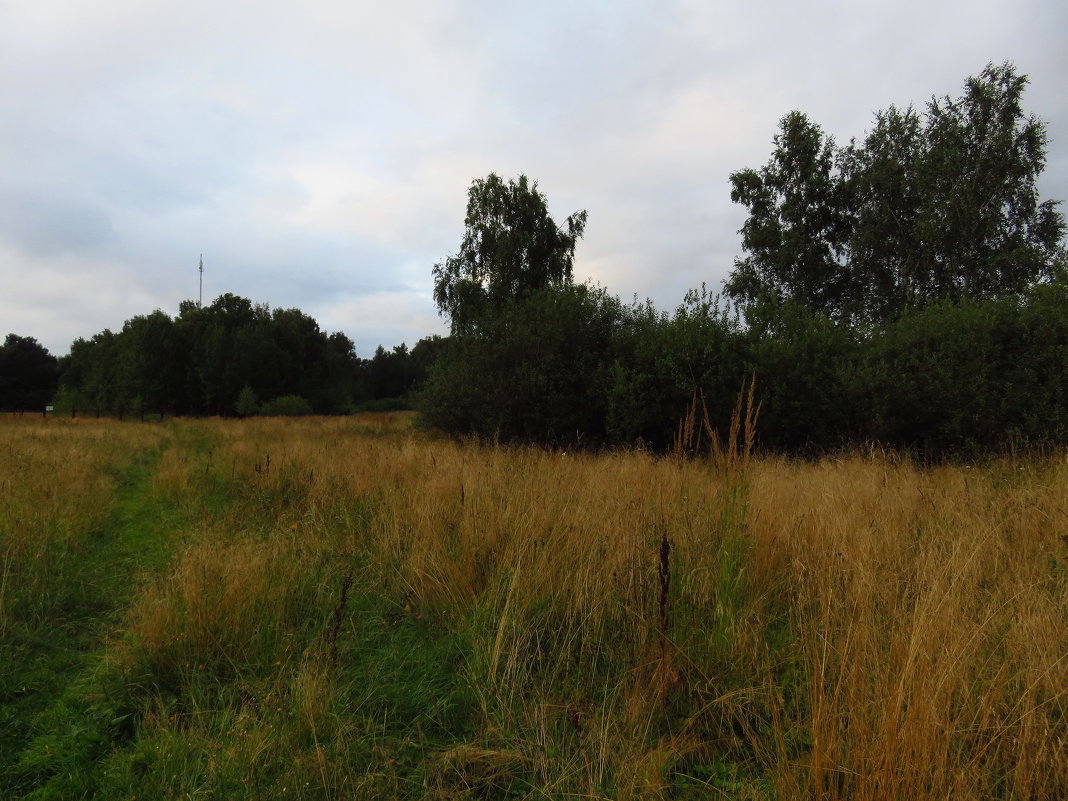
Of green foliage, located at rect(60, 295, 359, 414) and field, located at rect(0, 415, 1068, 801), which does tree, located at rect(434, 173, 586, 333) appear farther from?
green foliage, located at rect(60, 295, 359, 414)

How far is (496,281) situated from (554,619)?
71.7 feet

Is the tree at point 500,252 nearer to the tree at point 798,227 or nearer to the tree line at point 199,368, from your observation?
the tree at point 798,227

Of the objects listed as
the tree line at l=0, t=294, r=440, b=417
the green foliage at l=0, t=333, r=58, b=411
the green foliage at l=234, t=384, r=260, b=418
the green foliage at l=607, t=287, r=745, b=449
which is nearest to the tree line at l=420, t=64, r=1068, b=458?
the green foliage at l=607, t=287, r=745, b=449

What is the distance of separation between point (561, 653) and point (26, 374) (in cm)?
8234

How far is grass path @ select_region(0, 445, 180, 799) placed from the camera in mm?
2156

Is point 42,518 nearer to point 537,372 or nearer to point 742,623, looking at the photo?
point 742,623

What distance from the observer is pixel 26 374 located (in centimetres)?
6159

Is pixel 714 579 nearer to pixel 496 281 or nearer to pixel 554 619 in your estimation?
pixel 554 619

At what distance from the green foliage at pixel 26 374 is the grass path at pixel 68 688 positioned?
72.8 metres

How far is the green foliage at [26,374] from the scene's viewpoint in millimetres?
59000

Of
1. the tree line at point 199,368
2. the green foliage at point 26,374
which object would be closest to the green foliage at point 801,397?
the tree line at point 199,368

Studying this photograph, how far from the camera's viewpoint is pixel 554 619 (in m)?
2.98

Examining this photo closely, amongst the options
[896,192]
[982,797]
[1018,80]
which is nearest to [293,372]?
[896,192]

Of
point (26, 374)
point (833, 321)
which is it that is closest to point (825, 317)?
point (833, 321)
